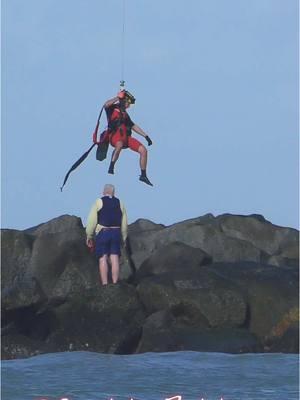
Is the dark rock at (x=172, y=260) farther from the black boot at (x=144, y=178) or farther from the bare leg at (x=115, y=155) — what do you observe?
the bare leg at (x=115, y=155)

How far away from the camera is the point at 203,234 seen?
22.9 meters

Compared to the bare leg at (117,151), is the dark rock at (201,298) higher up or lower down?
lower down

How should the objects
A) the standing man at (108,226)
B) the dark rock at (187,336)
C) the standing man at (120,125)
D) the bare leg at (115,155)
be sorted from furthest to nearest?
the standing man at (108,226)
the bare leg at (115,155)
the dark rock at (187,336)
the standing man at (120,125)

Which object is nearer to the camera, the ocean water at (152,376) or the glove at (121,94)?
the ocean water at (152,376)

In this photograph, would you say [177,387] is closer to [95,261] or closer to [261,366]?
[261,366]

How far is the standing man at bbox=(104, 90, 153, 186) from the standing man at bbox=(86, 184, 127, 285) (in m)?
0.91

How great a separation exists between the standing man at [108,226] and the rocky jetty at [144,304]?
0.42 metres

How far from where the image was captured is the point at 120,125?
15250 mm

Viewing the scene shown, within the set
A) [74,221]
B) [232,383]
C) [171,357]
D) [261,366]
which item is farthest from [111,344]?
[74,221]

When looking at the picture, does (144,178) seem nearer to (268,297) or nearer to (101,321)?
(101,321)

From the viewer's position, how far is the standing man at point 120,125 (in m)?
15.0

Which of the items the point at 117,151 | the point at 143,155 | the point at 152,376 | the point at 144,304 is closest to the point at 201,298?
the point at 144,304

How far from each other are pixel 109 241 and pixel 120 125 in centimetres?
193

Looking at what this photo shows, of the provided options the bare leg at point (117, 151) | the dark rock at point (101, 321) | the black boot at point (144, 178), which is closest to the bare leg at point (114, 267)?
the dark rock at point (101, 321)
